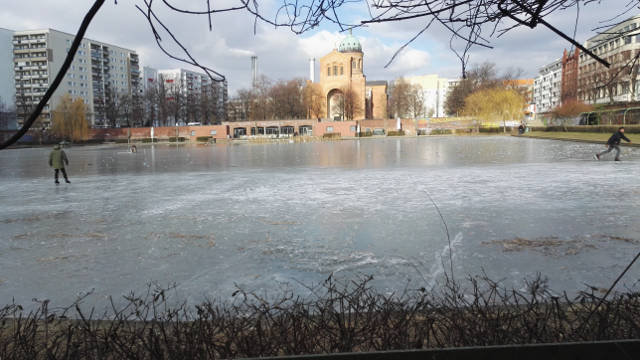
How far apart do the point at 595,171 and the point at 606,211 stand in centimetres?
809

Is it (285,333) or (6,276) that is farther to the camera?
(6,276)

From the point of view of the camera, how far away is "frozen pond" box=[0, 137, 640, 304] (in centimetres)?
512

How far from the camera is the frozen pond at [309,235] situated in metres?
5.12

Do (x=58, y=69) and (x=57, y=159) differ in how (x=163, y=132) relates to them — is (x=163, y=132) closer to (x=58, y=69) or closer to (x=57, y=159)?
(x=58, y=69)

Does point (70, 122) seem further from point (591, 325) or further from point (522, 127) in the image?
point (591, 325)

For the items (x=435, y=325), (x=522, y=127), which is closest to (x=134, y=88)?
(x=522, y=127)

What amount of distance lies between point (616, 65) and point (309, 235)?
6666cm

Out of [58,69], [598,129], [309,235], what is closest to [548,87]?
[598,129]

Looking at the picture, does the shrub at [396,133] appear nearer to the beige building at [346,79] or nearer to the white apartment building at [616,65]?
the beige building at [346,79]

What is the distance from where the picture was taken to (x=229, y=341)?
90.0 inches

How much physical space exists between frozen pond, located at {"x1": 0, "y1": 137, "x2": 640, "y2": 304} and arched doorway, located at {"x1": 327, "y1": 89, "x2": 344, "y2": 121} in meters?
76.3

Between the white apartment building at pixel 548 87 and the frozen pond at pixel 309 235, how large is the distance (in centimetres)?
12458

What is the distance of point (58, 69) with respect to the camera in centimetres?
9756

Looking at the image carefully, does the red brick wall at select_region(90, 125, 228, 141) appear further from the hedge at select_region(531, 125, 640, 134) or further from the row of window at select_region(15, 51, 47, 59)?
the hedge at select_region(531, 125, 640, 134)
